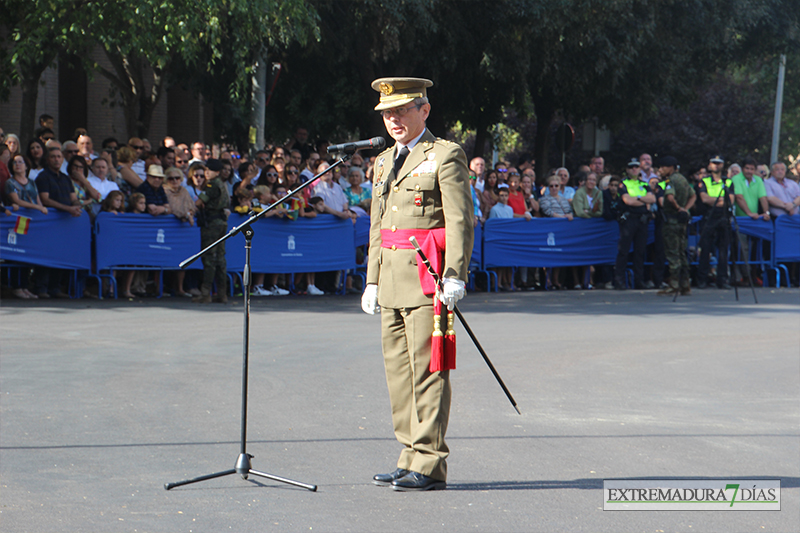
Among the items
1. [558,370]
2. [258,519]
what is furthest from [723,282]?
[258,519]

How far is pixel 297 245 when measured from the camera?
15.2 metres

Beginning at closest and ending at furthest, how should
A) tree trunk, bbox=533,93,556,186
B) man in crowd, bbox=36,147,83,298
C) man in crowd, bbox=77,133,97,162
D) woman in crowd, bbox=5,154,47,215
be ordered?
woman in crowd, bbox=5,154,47,215 → man in crowd, bbox=36,147,83,298 → man in crowd, bbox=77,133,97,162 → tree trunk, bbox=533,93,556,186

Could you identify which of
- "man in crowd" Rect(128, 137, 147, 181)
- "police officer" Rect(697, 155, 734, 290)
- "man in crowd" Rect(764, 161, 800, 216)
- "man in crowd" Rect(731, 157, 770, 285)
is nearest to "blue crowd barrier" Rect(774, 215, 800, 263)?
"man in crowd" Rect(764, 161, 800, 216)

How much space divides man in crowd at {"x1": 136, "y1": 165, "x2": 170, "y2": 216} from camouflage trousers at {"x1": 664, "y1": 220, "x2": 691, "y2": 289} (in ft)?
25.6

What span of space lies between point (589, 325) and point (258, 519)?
8.20 meters

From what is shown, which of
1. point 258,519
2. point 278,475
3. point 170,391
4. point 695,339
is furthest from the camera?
point 695,339

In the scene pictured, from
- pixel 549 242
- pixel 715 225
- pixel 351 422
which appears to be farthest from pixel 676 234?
pixel 351 422

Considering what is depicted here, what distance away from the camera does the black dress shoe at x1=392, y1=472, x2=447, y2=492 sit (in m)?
5.41

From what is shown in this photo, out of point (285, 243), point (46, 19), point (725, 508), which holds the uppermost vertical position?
point (46, 19)

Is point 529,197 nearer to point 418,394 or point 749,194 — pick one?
point 749,194

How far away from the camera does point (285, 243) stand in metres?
15.1

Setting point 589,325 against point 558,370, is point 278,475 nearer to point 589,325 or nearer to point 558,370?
point 558,370

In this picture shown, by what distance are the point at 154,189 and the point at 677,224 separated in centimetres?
814

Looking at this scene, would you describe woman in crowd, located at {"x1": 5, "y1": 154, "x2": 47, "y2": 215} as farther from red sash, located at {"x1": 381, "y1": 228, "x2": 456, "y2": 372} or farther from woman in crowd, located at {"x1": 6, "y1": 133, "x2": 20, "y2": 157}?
red sash, located at {"x1": 381, "y1": 228, "x2": 456, "y2": 372}
